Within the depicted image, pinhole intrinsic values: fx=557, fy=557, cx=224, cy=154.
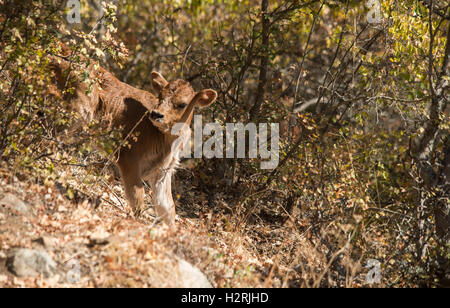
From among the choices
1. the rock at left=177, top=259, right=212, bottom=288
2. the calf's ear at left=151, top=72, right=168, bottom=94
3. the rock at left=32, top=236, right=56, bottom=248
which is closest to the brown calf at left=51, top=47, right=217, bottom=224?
the calf's ear at left=151, top=72, right=168, bottom=94

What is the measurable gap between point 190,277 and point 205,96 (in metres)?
3.41

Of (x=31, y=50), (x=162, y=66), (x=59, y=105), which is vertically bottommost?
(x=59, y=105)

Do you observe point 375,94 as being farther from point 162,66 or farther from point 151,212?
point 162,66

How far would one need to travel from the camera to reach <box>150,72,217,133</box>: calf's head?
8.84 m

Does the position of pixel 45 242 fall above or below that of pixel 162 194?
below

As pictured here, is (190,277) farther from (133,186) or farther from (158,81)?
(158,81)

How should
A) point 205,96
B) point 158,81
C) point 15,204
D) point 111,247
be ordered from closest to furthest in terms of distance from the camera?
point 111,247 → point 15,204 → point 205,96 → point 158,81

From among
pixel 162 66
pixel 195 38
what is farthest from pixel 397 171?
pixel 162 66

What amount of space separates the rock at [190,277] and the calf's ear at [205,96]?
3.09 meters

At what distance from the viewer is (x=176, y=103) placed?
895cm

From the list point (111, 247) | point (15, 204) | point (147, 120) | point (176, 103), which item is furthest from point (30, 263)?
point (147, 120)
